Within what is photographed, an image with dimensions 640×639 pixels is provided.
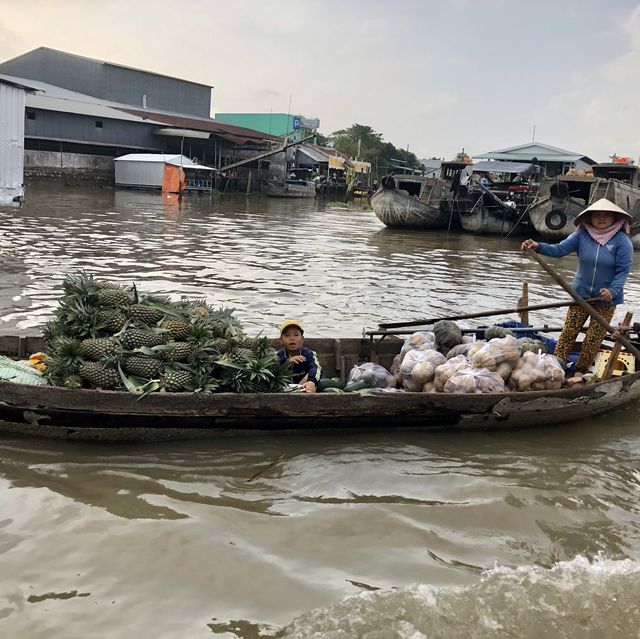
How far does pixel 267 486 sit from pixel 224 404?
63cm

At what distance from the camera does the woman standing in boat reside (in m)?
5.04

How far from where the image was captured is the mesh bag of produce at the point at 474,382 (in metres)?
4.51

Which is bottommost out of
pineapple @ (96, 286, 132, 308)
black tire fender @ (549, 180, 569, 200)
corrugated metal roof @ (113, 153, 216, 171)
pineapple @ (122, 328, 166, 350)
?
pineapple @ (122, 328, 166, 350)

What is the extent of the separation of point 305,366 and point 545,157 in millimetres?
30643

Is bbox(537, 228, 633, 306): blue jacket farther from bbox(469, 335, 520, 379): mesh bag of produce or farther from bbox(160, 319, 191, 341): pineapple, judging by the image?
bbox(160, 319, 191, 341): pineapple

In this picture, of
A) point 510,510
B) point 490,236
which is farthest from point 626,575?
point 490,236

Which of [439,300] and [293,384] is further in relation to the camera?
[439,300]

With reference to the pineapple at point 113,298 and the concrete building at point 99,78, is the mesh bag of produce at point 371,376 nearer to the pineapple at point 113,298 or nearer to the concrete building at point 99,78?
the pineapple at point 113,298

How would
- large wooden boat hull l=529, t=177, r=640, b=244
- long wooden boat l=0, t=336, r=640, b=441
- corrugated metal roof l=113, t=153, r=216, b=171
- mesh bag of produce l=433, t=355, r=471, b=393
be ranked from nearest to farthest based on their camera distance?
long wooden boat l=0, t=336, r=640, b=441, mesh bag of produce l=433, t=355, r=471, b=393, large wooden boat hull l=529, t=177, r=640, b=244, corrugated metal roof l=113, t=153, r=216, b=171

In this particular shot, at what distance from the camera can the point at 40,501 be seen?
3.39 meters

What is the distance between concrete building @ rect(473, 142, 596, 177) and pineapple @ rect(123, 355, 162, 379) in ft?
96.7

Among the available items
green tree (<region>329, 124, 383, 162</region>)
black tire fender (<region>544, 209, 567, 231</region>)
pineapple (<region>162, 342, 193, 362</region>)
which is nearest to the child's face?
pineapple (<region>162, 342, 193, 362</region>)

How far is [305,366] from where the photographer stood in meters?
4.80

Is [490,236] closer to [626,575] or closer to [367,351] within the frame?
[367,351]
